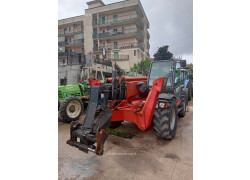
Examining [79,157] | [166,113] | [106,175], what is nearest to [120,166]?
[106,175]

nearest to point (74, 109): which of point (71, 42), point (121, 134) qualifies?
point (121, 134)

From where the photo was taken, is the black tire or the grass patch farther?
the black tire

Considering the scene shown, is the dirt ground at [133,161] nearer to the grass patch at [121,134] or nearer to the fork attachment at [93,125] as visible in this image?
the grass patch at [121,134]

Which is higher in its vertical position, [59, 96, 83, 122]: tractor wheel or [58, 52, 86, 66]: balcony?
[58, 52, 86, 66]: balcony

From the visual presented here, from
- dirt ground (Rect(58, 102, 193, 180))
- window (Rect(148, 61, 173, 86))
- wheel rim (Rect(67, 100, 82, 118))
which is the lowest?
dirt ground (Rect(58, 102, 193, 180))

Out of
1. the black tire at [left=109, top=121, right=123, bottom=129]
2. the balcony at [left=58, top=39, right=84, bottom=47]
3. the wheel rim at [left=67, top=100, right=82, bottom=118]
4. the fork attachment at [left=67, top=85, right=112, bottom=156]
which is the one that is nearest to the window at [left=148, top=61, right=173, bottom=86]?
the black tire at [left=109, top=121, right=123, bottom=129]

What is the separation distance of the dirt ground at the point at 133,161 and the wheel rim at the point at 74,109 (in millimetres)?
1494

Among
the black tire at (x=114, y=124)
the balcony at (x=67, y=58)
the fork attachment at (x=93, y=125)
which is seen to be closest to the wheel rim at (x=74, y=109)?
the balcony at (x=67, y=58)

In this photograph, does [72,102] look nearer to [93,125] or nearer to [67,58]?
[67,58]

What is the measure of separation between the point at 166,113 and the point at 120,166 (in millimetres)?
1227

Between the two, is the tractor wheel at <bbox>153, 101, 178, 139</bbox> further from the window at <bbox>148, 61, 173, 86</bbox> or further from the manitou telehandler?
the window at <bbox>148, 61, 173, 86</bbox>

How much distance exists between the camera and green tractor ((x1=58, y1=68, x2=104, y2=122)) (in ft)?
13.9

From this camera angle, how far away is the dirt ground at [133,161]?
1.87 meters
